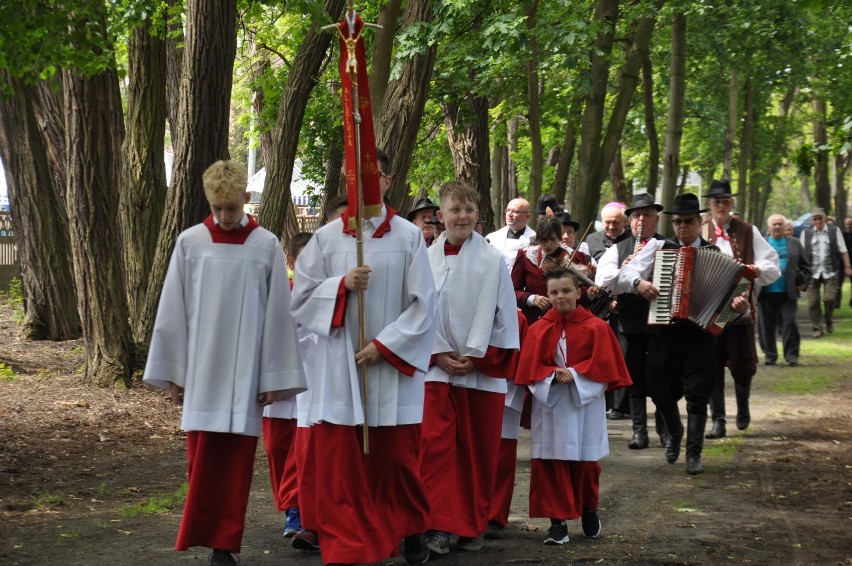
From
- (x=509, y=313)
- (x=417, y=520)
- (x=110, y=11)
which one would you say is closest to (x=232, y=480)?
(x=417, y=520)

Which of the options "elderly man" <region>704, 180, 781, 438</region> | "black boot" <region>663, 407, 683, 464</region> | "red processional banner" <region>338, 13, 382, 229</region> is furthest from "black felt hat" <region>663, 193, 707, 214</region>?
"red processional banner" <region>338, 13, 382, 229</region>

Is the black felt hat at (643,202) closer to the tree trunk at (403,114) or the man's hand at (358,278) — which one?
the tree trunk at (403,114)

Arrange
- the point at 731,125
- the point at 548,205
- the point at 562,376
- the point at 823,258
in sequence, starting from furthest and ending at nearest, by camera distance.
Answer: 1. the point at 731,125
2. the point at 823,258
3. the point at 548,205
4. the point at 562,376

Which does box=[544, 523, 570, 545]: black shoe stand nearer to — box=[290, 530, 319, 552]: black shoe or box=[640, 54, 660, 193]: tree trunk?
box=[290, 530, 319, 552]: black shoe

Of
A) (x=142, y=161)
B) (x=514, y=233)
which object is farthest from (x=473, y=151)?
(x=514, y=233)

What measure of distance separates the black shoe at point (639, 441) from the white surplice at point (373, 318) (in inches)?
197

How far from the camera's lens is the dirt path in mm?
7398

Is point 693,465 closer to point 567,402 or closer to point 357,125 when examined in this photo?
point 567,402

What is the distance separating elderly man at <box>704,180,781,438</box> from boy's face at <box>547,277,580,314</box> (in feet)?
9.98

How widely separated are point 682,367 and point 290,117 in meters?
8.58

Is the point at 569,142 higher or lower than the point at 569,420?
higher

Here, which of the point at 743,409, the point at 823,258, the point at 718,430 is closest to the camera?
the point at 718,430

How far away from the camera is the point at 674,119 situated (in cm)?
2247

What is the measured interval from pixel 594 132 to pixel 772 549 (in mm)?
13857
